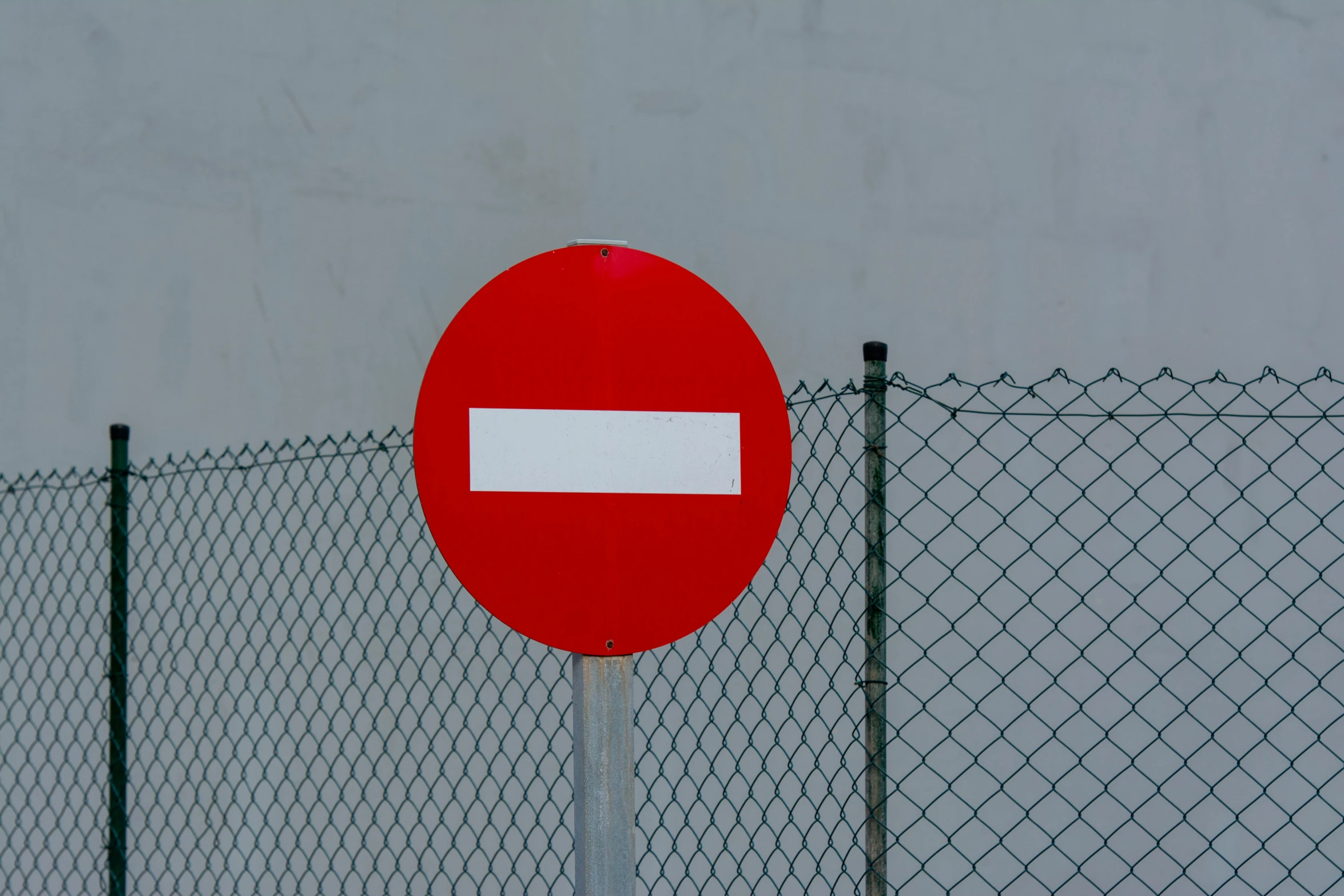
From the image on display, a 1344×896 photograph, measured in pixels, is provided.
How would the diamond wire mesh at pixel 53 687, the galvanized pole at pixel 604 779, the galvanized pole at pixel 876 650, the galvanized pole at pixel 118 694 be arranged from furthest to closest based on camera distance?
the diamond wire mesh at pixel 53 687, the galvanized pole at pixel 118 694, the galvanized pole at pixel 876 650, the galvanized pole at pixel 604 779

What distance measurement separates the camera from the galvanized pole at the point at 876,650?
1833 mm

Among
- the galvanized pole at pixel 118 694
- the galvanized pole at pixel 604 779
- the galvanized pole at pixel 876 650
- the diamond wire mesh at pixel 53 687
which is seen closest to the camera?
the galvanized pole at pixel 604 779

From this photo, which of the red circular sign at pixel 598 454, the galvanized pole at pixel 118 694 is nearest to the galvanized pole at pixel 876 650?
the red circular sign at pixel 598 454

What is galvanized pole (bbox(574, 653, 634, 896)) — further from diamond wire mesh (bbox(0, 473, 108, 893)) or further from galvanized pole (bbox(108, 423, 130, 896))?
diamond wire mesh (bbox(0, 473, 108, 893))

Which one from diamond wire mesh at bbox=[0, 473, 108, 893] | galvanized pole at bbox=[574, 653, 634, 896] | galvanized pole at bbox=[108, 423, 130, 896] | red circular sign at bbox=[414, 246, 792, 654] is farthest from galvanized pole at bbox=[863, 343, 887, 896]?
diamond wire mesh at bbox=[0, 473, 108, 893]

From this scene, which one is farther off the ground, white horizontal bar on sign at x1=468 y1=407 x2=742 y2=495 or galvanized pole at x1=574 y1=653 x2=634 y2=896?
white horizontal bar on sign at x1=468 y1=407 x2=742 y2=495

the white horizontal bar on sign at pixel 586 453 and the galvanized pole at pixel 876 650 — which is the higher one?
the white horizontal bar on sign at pixel 586 453

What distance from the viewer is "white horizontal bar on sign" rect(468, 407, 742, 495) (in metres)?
1.31

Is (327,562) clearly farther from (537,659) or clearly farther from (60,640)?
(60,640)

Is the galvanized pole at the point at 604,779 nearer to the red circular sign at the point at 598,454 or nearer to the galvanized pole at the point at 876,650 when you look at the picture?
the red circular sign at the point at 598,454

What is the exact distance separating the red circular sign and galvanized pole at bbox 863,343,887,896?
48 centimetres

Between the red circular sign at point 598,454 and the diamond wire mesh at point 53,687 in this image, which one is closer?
the red circular sign at point 598,454

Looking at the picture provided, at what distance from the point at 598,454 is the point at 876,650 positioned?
754mm

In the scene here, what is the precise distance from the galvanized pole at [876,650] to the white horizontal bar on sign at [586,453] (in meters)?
0.56
